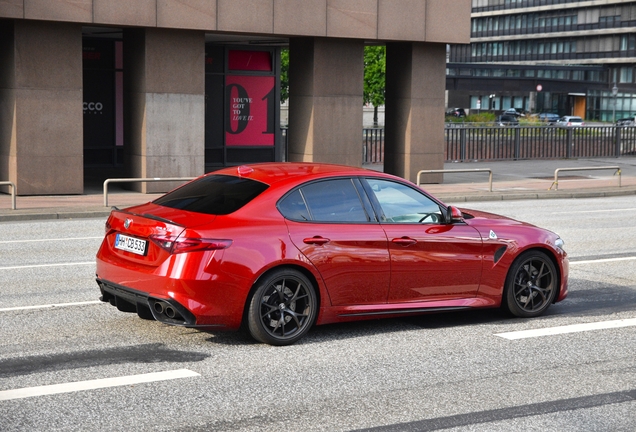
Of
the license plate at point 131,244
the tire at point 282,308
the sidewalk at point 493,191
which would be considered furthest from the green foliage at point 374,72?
the tire at point 282,308

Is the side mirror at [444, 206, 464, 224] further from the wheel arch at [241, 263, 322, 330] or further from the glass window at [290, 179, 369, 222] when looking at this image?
the wheel arch at [241, 263, 322, 330]

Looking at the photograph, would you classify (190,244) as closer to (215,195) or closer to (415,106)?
(215,195)

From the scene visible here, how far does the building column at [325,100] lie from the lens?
24.2 metres

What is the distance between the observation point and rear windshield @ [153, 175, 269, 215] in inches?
303

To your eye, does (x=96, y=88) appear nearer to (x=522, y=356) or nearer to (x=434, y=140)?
(x=434, y=140)

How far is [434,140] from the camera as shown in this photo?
86.5 ft

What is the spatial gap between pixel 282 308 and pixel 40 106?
14769 mm

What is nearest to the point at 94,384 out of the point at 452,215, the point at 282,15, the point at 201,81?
the point at 452,215

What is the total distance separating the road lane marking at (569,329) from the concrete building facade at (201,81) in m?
14.7

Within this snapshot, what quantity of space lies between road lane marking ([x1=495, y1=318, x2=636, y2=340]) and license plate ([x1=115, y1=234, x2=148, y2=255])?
3.01 metres

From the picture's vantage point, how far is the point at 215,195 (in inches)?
313

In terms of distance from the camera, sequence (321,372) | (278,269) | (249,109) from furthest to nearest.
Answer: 1. (249,109)
2. (278,269)
3. (321,372)

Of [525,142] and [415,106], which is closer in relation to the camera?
[415,106]

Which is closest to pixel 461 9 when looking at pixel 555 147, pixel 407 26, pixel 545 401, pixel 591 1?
pixel 407 26
